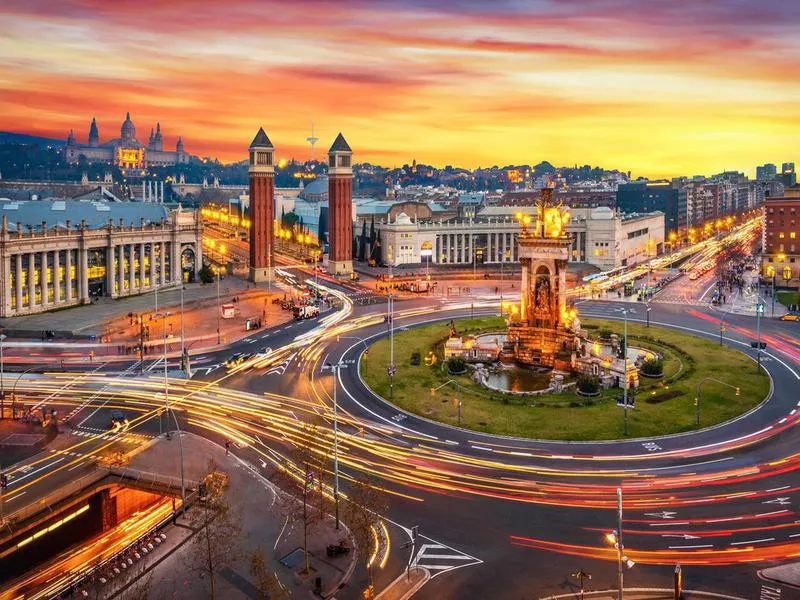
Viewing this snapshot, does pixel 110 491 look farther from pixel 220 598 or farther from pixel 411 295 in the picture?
pixel 411 295

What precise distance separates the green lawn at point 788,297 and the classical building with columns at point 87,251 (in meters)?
116

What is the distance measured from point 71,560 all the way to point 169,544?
17.2 ft

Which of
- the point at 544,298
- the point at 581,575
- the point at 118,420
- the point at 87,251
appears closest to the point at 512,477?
the point at 581,575

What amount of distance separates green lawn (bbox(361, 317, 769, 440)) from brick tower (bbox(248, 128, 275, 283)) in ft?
246

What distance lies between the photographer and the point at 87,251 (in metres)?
121

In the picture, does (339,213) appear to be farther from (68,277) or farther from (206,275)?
(68,277)

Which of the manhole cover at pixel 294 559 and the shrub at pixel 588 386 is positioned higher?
the shrub at pixel 588 386

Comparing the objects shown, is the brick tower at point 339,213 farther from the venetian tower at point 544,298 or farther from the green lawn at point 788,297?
the green lawn at point 788,297

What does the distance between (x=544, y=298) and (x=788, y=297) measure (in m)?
72.6

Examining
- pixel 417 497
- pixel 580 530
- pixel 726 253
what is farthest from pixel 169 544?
pixel 726 253

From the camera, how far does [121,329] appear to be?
100m

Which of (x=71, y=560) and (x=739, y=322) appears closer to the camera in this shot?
(x=71, y=560)

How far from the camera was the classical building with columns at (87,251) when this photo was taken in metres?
107

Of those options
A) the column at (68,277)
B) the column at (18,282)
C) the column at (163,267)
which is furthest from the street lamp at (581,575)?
the column at (163,267)
